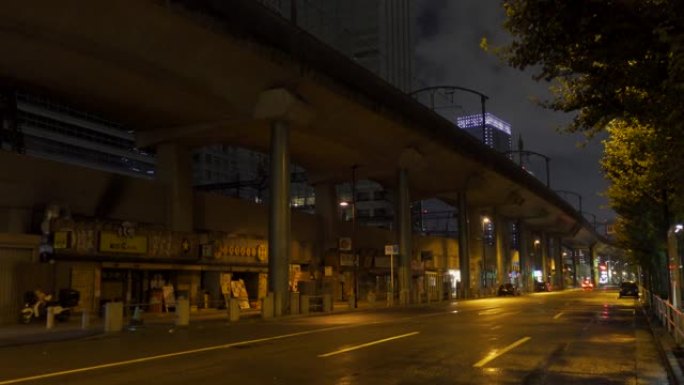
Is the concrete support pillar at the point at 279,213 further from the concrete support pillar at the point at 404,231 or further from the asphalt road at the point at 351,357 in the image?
the concrete support pillar at the point at 404,231

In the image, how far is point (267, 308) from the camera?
33.7 metres

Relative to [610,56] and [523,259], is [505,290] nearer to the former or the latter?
[523,259]

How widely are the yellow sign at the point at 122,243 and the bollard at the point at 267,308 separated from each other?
6.59 meters

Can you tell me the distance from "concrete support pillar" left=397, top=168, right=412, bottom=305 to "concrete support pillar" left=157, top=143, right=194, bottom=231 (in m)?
18.7

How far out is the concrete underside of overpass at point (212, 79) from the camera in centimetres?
2706

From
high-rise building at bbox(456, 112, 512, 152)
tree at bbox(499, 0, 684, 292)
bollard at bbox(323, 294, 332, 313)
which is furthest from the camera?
high-rise building at bbox(456, 112, 512, 152)

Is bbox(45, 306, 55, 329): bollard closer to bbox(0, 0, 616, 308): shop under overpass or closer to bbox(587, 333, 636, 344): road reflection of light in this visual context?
bbox(0, 0, 616, 308): shop under overpass

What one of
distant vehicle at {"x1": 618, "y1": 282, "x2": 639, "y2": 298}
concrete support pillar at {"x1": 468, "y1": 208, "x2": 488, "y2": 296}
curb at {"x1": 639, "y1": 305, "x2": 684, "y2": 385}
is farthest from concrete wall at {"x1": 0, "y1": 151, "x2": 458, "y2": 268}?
concrete support pillar at {"x1": 468, "y1": 208, "x2": 488, "y2": 296}

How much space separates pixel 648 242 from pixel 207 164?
80.6 m

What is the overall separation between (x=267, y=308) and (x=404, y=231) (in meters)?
23.1

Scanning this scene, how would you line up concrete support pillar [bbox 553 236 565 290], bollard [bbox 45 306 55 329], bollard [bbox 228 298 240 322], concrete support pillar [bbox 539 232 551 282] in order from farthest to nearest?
concrete support pillar [bbox 553 236 565 290] → concrete support pillar [bbox 539 232 551 282] → bollard [bbox 228 298 240 322] → bollard [bbox 45 306 55 329]

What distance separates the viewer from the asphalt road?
40.7ft

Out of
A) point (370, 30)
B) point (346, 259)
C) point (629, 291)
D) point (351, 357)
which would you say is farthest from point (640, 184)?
point (370, 30)

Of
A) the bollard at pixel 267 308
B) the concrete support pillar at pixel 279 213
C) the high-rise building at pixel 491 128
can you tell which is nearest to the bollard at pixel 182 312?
the bollard at pixel 267 308
